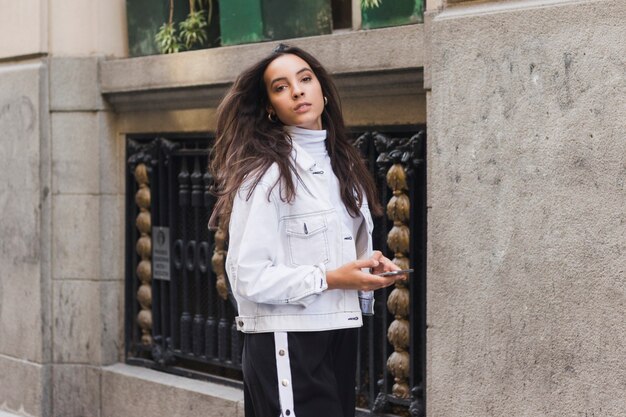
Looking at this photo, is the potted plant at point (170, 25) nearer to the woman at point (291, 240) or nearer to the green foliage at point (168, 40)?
the green foliage at point (168, 40)

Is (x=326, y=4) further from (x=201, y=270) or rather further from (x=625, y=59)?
(x=625, y=59)

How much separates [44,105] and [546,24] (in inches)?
148

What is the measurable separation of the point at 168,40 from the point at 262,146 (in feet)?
11.4

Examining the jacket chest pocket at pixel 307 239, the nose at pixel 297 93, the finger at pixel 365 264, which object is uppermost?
the nose at pixel 297 93

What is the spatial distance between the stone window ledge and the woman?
4.90 ft

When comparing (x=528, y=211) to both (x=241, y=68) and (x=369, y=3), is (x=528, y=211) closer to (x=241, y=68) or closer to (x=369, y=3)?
(x=369, y=3)

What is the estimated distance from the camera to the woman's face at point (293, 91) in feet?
13.4

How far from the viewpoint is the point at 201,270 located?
284 inches

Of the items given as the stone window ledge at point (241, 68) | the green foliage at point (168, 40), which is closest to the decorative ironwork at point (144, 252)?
the stone window ledge at point (241, 68)

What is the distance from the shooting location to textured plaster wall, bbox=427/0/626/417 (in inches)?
180

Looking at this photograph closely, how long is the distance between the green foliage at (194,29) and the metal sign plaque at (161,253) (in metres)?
1.12

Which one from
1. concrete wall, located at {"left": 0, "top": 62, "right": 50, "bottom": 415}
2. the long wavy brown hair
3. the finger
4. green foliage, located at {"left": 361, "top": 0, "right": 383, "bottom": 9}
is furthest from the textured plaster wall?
concrete wall, located at {"left": 0, "top": 62, "right": 50, "bottom": 415}

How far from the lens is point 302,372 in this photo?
3.96 metres

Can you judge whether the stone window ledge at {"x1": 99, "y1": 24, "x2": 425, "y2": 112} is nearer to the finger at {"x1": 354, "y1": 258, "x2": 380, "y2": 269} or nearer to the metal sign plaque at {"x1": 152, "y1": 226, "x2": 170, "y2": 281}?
the metal sign plaque at {"x1": 152, "y1": 226, "x2": 170, "y2": 281}
